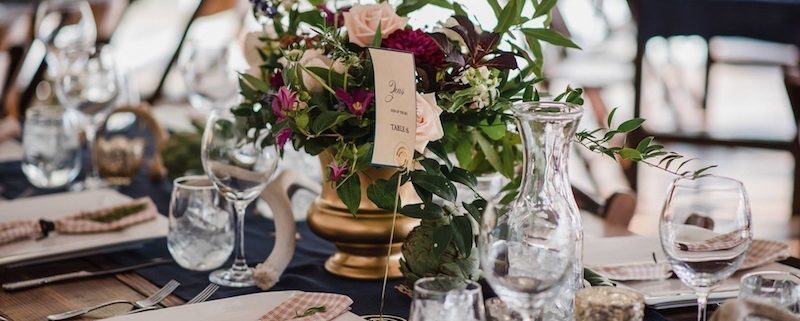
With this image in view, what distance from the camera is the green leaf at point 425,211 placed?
1.35 metres

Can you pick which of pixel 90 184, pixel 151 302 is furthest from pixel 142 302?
pixel 90 184

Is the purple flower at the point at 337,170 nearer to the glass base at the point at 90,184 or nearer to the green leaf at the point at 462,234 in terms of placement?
the green leaf at the point at 462,234

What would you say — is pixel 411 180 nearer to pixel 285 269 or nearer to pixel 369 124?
pixel 369 124

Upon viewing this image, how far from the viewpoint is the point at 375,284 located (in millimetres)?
1479

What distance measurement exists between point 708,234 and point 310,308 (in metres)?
0.43

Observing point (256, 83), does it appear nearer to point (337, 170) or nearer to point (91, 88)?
point (337, 170)

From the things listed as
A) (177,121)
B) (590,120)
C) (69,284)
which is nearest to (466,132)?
(69,284)

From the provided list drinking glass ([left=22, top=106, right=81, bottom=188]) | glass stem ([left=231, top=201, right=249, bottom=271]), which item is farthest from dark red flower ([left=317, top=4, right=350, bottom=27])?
drinking glass ([left=22, top=106, right=81, bottom=188])

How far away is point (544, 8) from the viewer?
57.7 inches

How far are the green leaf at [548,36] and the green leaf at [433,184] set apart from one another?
236mm

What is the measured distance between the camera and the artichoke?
1343mm

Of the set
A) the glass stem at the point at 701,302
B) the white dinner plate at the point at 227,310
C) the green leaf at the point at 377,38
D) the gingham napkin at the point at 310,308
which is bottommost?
the white dinner plate at the point at 227,310

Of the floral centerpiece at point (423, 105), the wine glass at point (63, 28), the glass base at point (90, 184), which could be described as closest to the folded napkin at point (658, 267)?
the floral centerpiece at point (423, 105)

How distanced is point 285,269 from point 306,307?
272 millimetres
